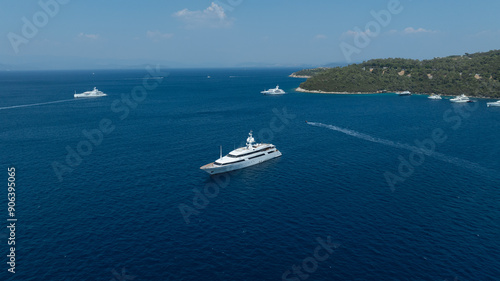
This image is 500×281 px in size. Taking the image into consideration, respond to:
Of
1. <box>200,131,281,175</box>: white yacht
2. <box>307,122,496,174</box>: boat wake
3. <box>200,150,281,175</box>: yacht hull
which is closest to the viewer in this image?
<box>200,150,281,175</box>: yacht hull

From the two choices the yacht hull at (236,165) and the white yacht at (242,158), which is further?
the white yacht at (242,158)

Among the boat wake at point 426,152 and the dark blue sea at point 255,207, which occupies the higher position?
the boat wake at point 426,152

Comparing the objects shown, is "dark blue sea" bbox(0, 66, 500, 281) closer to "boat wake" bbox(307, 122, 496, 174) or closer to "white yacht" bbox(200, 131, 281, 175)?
"boat wake" bbox(307, 122, 496, 174)

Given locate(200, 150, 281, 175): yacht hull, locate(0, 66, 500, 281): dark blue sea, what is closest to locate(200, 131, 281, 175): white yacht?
locate(200, 150, 281, 175): yacht hull

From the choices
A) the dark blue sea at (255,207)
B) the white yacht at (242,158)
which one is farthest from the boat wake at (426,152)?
the white yacht at (242,158)

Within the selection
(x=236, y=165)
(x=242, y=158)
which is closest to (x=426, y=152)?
(x=242, y=158)

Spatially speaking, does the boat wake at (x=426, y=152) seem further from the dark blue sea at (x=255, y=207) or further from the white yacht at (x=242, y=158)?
the white yacht at (x=242, y=158)
